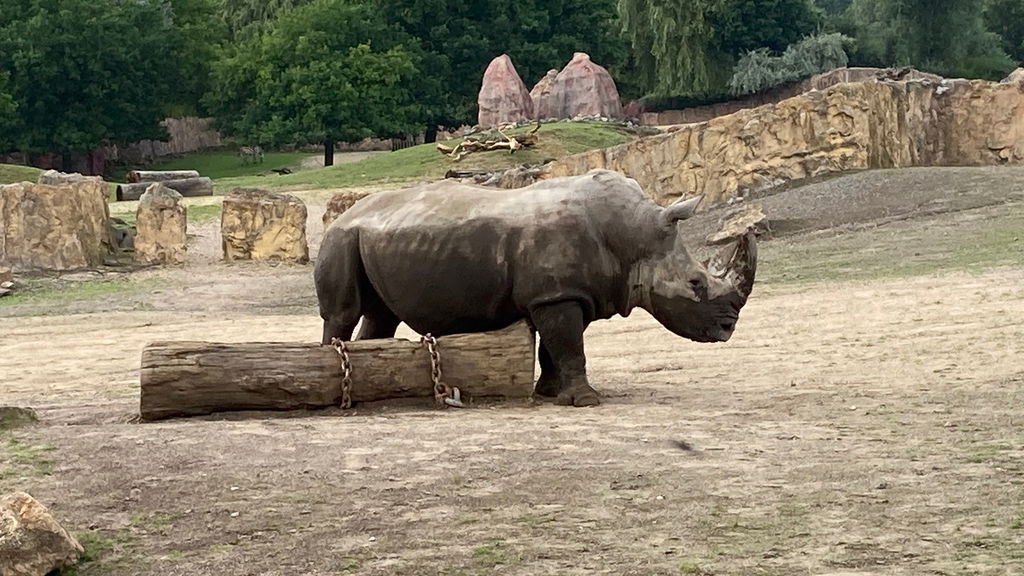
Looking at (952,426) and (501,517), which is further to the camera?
(952,426)

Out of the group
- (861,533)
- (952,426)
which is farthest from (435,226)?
(861,533)

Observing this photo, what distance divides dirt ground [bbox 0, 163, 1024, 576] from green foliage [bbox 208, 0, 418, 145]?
113ft

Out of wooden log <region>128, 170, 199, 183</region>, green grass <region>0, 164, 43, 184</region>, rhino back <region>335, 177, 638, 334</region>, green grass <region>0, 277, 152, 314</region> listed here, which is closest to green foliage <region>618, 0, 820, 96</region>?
wooden log <region>128, 170, 199, 183</region>

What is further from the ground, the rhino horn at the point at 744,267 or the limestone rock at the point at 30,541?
the rhino horn at the point at 744,267

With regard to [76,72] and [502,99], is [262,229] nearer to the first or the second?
[502,99]

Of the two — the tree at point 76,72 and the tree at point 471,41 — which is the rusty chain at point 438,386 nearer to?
the tree at point 76,72

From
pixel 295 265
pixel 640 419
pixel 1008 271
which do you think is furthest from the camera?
pixel 295 265

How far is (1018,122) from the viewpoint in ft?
75.3

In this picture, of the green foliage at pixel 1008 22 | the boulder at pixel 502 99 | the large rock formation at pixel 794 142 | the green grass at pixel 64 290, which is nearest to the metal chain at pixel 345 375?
the green grass at pixel 64 290

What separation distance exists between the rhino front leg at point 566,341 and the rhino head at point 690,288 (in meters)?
0.43

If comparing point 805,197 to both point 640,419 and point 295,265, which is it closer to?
point 295,265

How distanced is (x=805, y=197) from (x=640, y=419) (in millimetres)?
13722

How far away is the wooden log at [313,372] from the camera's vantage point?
7574 mm

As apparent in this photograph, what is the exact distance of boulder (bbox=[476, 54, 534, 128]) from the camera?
135 feet
